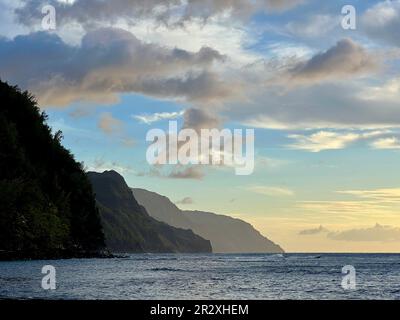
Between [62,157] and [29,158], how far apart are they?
1406 centimetres

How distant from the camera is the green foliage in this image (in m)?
119

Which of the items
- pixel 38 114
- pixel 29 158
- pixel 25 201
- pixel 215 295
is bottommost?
pixel 215 295

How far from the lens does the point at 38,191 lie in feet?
429

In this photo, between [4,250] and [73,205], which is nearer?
[4,250]

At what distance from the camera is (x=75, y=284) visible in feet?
176

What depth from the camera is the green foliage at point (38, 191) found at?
391ft
